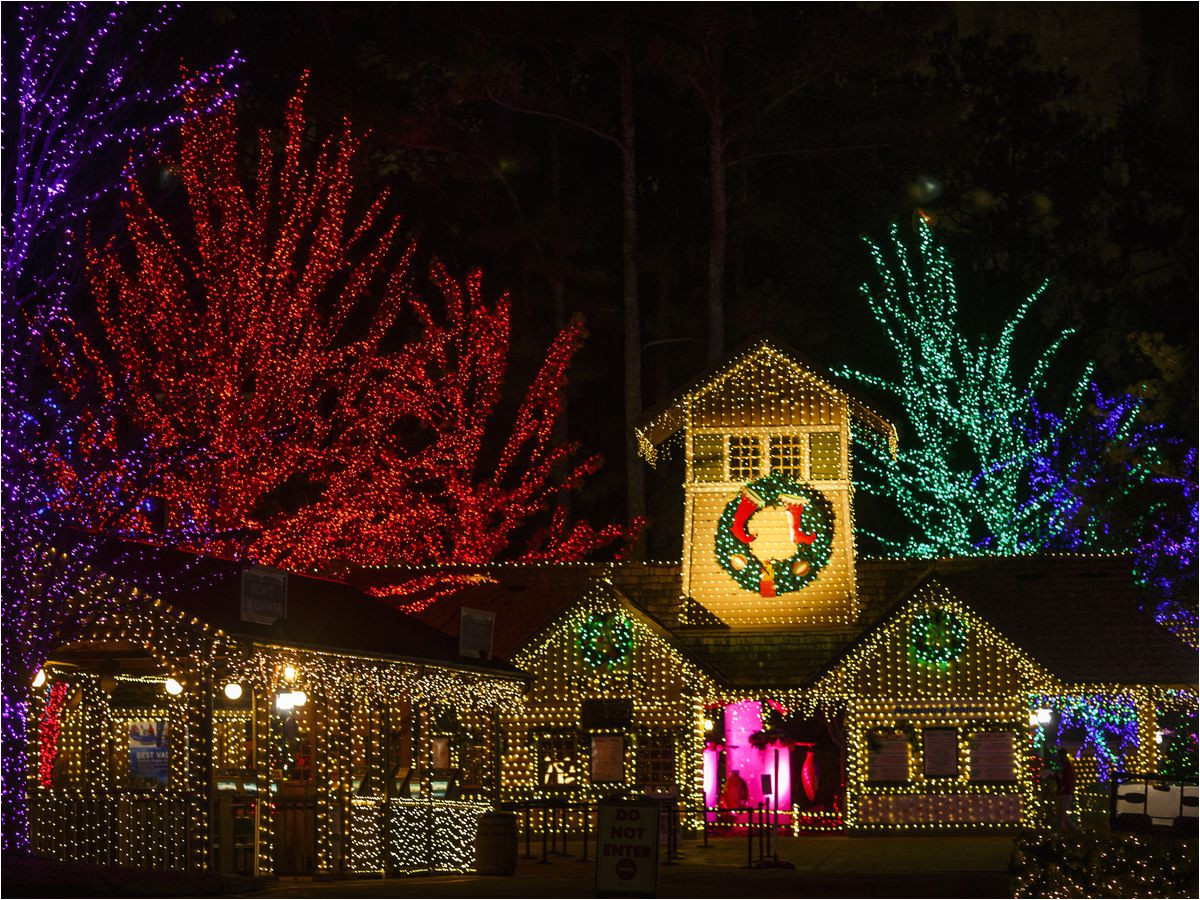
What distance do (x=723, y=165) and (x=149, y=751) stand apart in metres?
21.2

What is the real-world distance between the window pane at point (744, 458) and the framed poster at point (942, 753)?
195 inches

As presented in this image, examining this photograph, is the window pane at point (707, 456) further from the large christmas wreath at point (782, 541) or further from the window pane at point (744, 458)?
the large christmas wreath at point (782, 541)

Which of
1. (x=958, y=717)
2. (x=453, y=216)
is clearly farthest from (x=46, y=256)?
(x=453, y=216)

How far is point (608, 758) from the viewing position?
96.7 ft

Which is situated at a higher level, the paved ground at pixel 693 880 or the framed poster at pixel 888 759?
the framed poster at pixel 888 759

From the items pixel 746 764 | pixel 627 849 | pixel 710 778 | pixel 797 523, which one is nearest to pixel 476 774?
pixel 710 778

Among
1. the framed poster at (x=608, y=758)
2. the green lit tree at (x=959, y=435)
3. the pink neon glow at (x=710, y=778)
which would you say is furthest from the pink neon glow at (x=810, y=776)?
the green lit tree at (x=959, y=435)

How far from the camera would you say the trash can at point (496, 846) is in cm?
2191

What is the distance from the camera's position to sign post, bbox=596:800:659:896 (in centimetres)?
1719

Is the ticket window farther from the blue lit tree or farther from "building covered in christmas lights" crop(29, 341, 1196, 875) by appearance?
the blue lit tree

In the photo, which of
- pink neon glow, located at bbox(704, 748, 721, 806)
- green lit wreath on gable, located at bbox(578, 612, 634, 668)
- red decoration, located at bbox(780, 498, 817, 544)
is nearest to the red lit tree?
green lit wreath on gable, located at bbox(578, 612, 634, 668)

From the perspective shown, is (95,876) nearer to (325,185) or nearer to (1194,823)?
(1194,823)

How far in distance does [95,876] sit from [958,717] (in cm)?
1518

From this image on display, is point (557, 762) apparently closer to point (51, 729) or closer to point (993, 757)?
point (993, 757)
